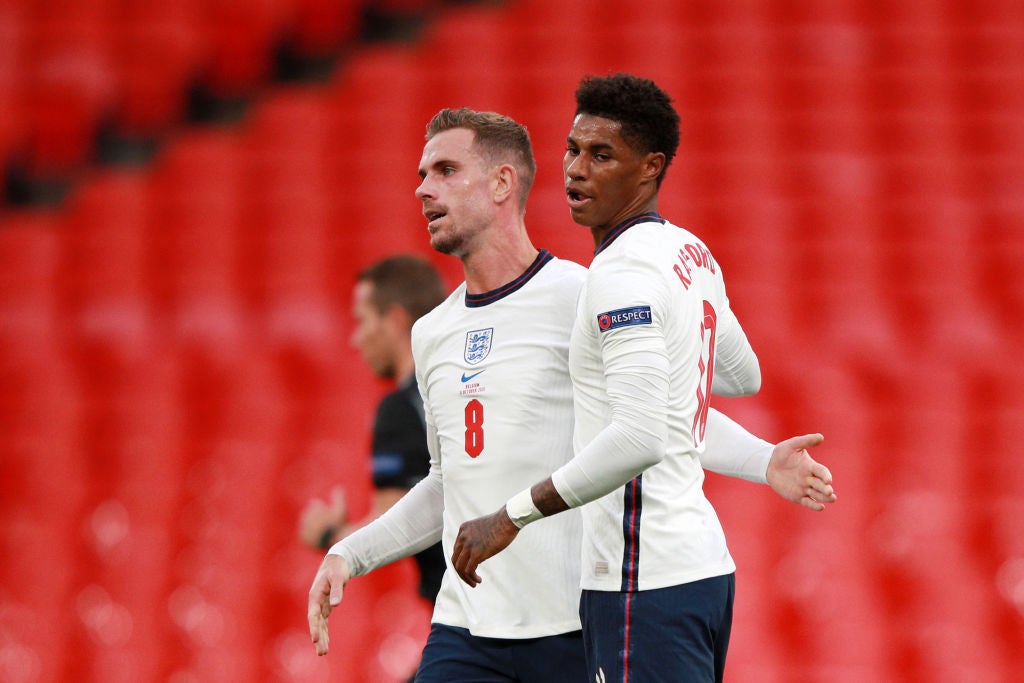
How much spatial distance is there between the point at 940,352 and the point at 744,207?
144 centimetres

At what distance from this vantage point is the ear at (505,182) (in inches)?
106

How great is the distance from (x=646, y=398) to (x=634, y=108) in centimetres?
57

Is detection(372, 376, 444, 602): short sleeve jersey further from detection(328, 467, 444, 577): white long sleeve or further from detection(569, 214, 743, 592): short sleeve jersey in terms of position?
detection(569, 214, 743, 592): short sleeve jersey

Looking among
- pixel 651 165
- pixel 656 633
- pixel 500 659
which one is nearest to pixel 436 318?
pixel 651 165

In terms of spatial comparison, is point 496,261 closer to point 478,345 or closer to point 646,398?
point 478,345

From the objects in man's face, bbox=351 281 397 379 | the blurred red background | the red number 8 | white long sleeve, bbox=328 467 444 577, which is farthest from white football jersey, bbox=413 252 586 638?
the blurred red background

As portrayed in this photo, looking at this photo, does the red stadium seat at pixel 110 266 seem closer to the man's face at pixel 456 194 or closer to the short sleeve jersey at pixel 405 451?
the short sleeve jersey at pixel 405 451

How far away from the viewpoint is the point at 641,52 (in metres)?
8.44

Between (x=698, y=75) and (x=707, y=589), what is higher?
(x=698, y=75)

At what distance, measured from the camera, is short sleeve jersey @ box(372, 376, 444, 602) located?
3361mm

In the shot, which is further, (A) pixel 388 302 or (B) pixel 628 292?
(A) pixel 388 302

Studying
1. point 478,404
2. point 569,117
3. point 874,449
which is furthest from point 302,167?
point 478,404

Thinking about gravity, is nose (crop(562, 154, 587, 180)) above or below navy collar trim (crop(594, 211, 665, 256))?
above

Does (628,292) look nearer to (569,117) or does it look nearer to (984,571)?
(984,571)
